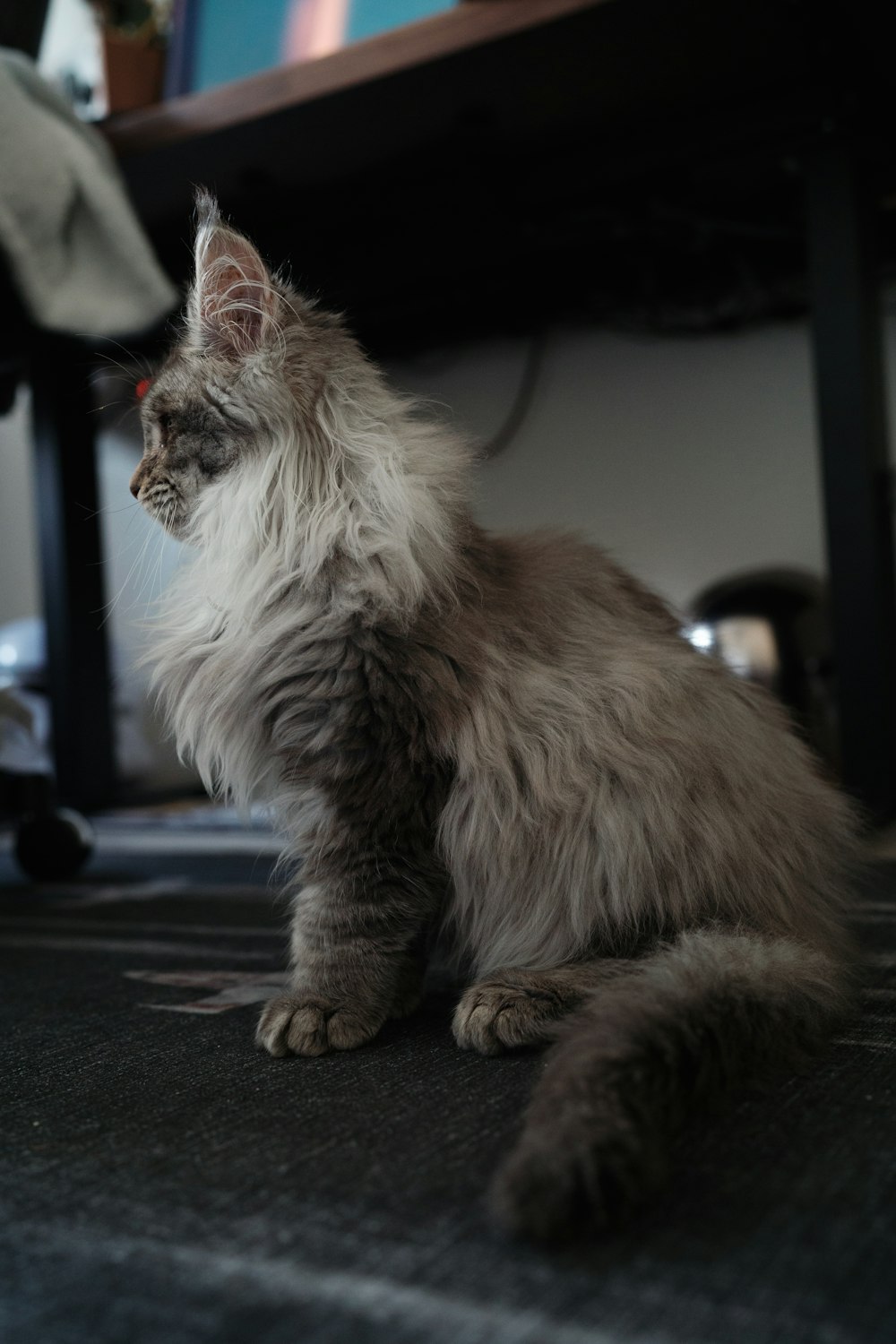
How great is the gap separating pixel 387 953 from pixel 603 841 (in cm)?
23

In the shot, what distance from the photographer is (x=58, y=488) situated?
2.58 meters

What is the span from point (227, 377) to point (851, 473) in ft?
4.30

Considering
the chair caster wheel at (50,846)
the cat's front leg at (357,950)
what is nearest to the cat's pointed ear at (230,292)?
the cat's front leg at (357,950)

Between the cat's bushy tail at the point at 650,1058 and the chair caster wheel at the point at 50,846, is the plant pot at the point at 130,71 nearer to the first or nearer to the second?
the chair caster wheel at the point at 50,846

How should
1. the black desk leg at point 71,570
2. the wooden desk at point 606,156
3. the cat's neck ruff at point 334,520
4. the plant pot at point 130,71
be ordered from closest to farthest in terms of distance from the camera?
the cat's neck ruff at point 334,520
the wooden desk at point 606,156
the plant pot at point 130,71
the black desk leg at point 71,570

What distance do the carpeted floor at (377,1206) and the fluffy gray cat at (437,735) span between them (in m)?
0.08

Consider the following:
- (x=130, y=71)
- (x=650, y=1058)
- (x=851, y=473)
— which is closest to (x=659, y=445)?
(x=851, y=473)

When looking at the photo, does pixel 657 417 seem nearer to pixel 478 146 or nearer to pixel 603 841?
pixel 478 146

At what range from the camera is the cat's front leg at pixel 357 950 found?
3.14 ft

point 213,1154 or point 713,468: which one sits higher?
point 713,468

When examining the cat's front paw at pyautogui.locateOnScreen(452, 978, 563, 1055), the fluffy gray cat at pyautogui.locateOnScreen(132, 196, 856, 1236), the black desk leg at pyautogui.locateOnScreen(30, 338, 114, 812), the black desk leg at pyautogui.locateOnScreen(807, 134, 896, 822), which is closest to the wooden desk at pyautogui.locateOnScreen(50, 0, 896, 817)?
the black desk leg at pyautogui.locateOnScreen(807, 134, 896, 822)

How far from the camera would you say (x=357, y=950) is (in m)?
0.97

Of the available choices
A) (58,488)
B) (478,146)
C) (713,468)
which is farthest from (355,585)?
(713,468)

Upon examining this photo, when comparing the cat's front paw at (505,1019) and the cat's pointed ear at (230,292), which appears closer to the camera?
the cat's front paw at (505,1019)
